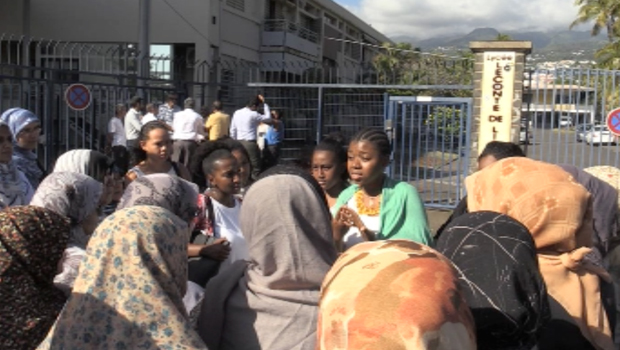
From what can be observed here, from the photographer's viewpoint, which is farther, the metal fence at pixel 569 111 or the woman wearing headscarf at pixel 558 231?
the metal fence at pixel 569 111

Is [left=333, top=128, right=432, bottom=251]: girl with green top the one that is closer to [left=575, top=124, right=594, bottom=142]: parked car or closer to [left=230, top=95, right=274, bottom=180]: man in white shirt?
[left=575, top=124, right=594, bottom=142]: parked car

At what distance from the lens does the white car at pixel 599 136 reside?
10375 millimetres

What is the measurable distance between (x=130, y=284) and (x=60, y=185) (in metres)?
1.37

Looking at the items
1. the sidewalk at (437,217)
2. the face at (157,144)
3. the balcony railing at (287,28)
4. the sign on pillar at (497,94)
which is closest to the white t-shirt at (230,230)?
the face at (157,144)

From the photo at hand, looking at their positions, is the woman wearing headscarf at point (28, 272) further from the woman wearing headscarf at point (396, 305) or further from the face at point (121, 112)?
the face at point (121, 112)

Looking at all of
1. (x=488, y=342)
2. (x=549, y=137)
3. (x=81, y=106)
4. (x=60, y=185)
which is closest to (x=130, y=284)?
(x=488, y=342)

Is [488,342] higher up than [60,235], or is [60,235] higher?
[60,235]

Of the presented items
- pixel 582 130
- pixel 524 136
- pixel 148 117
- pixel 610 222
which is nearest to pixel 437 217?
pixel 524 136

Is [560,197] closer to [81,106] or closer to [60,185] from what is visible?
[60,185]

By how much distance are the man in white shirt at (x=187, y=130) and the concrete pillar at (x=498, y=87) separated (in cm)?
456

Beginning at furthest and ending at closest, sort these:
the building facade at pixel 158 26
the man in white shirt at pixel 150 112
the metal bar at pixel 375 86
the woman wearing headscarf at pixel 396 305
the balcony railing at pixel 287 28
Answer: the balcony railing at pixel 287 28, the building facade at pixel 158 26, the man in white shirt at pixel 150 112, the metal bar at pixel 375 86, the woman wearing headscarf at pixel 396 305

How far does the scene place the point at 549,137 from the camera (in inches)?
423

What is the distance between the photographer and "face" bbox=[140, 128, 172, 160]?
225 inches

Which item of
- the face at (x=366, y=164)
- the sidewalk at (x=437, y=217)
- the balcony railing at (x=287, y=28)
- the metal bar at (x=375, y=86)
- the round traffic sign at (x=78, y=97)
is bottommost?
the sidewalk at (x=437, y=217)
